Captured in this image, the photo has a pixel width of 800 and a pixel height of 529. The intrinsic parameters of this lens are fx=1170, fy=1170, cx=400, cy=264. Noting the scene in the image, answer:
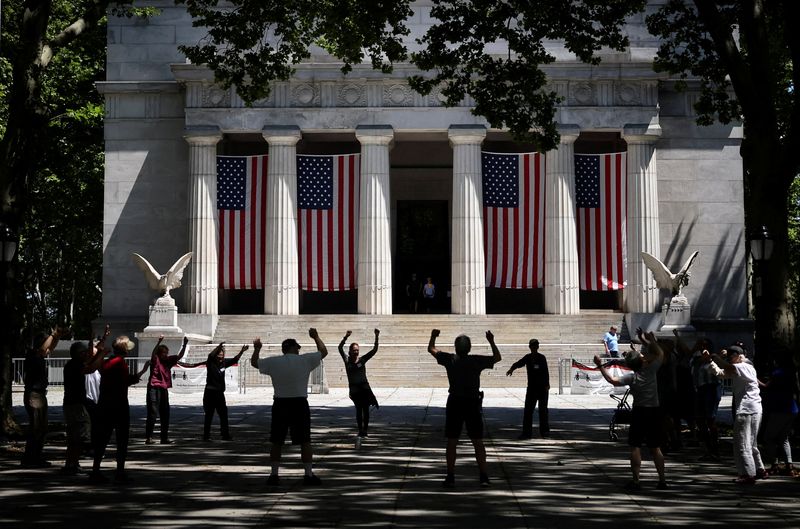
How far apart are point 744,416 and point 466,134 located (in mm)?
33392

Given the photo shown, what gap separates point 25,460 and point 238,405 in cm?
1363

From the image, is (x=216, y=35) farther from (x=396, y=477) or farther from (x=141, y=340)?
(x=141, y=340)

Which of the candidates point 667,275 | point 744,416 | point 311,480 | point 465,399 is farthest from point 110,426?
point 667,275

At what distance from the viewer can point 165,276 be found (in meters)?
45.1

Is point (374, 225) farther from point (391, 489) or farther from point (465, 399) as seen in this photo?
point (391, 489)

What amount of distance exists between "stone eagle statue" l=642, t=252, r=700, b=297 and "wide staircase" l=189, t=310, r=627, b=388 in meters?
2.44

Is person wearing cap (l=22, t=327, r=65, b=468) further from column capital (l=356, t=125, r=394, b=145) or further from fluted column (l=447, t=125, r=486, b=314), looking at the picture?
column capital (l=356, t=125, r=394, b=145)

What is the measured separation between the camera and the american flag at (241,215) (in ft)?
157

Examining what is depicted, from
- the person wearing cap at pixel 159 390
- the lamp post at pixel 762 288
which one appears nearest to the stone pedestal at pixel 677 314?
the lamp post at pixel 762 288

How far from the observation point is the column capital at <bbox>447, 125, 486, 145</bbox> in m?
47.8

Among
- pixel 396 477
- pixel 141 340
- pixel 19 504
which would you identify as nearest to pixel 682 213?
pixel 141 340

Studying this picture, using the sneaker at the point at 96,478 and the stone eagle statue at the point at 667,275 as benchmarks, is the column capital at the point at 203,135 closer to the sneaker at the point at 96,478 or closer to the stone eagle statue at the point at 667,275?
the stone eagle statue at the point at 667,275

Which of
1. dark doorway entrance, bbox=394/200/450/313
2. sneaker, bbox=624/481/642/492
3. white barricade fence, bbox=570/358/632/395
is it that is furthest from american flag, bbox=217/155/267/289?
sneaker, bbox=624/481/642/492

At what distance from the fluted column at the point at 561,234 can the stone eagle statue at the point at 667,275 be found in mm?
3236
